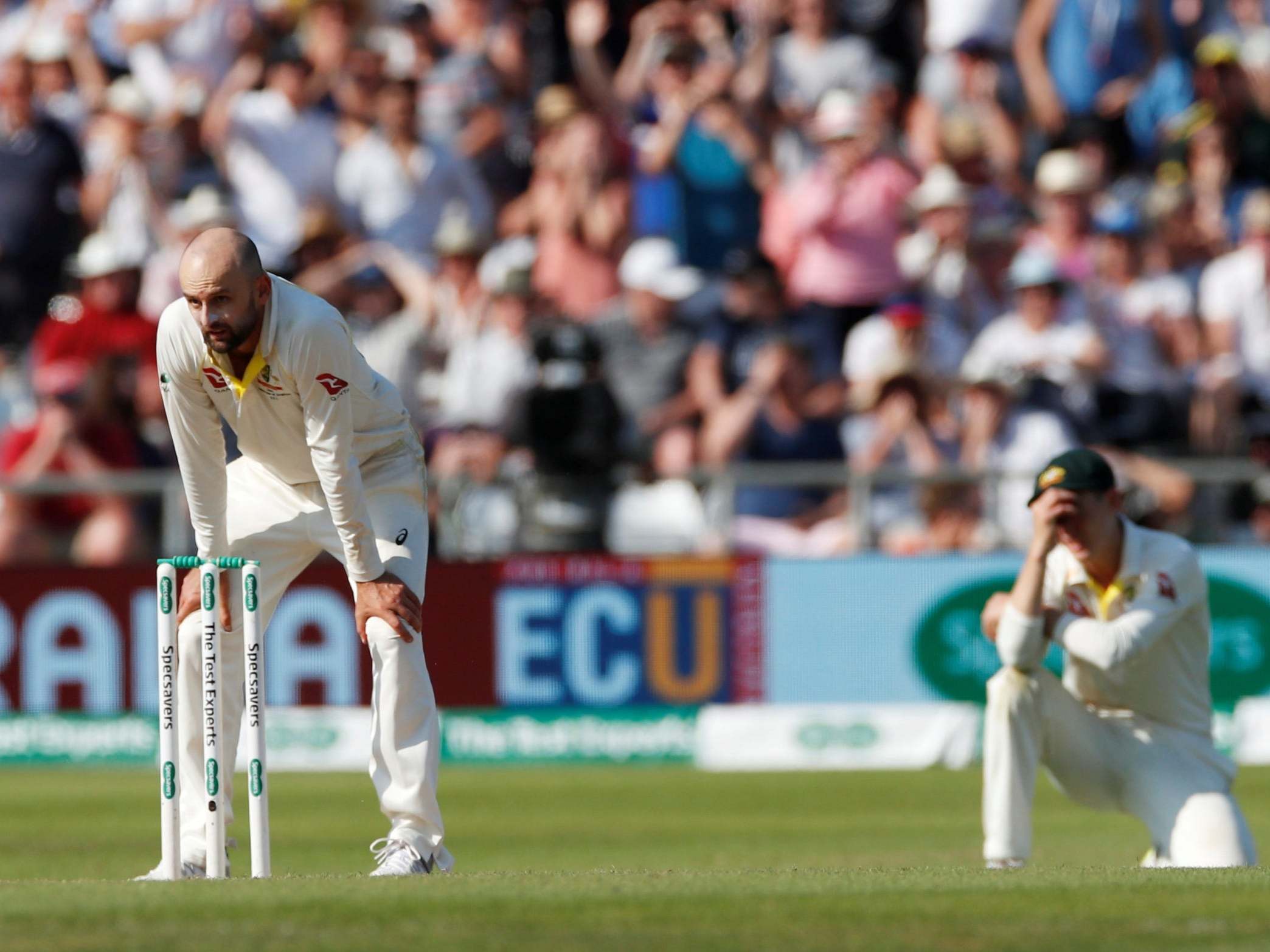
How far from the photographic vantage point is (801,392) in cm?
1258

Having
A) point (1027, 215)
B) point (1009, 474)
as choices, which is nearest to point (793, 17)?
point (1027, 215)

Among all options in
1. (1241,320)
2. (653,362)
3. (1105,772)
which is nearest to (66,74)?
(653,362)

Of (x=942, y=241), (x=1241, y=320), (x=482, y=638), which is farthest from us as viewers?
(x=942, y=241)

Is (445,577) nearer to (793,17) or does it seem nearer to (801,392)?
(801,392)

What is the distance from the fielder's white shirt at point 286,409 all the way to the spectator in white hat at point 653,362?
6044 mm

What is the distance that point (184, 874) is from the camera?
247 inches

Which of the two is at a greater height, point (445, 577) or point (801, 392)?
point (801, 392)

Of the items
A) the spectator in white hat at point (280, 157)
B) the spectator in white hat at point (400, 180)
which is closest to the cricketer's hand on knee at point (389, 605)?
the spectator in white hat at point (400, 180)

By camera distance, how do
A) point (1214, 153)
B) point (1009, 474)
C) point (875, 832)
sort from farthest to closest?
point (1214, 153), point (1009, 474), point (875, 832)

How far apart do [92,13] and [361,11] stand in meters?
1.89

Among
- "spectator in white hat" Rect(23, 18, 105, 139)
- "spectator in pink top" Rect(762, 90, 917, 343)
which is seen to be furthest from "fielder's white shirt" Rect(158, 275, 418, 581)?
"spectator in white hat" Rect(23, 18, 105, 139)

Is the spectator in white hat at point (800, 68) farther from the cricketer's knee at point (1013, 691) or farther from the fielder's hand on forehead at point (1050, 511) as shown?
the cricketer's knee at point (1013, 691)

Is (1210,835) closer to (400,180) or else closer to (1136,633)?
(1136,633)

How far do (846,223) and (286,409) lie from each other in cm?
772
